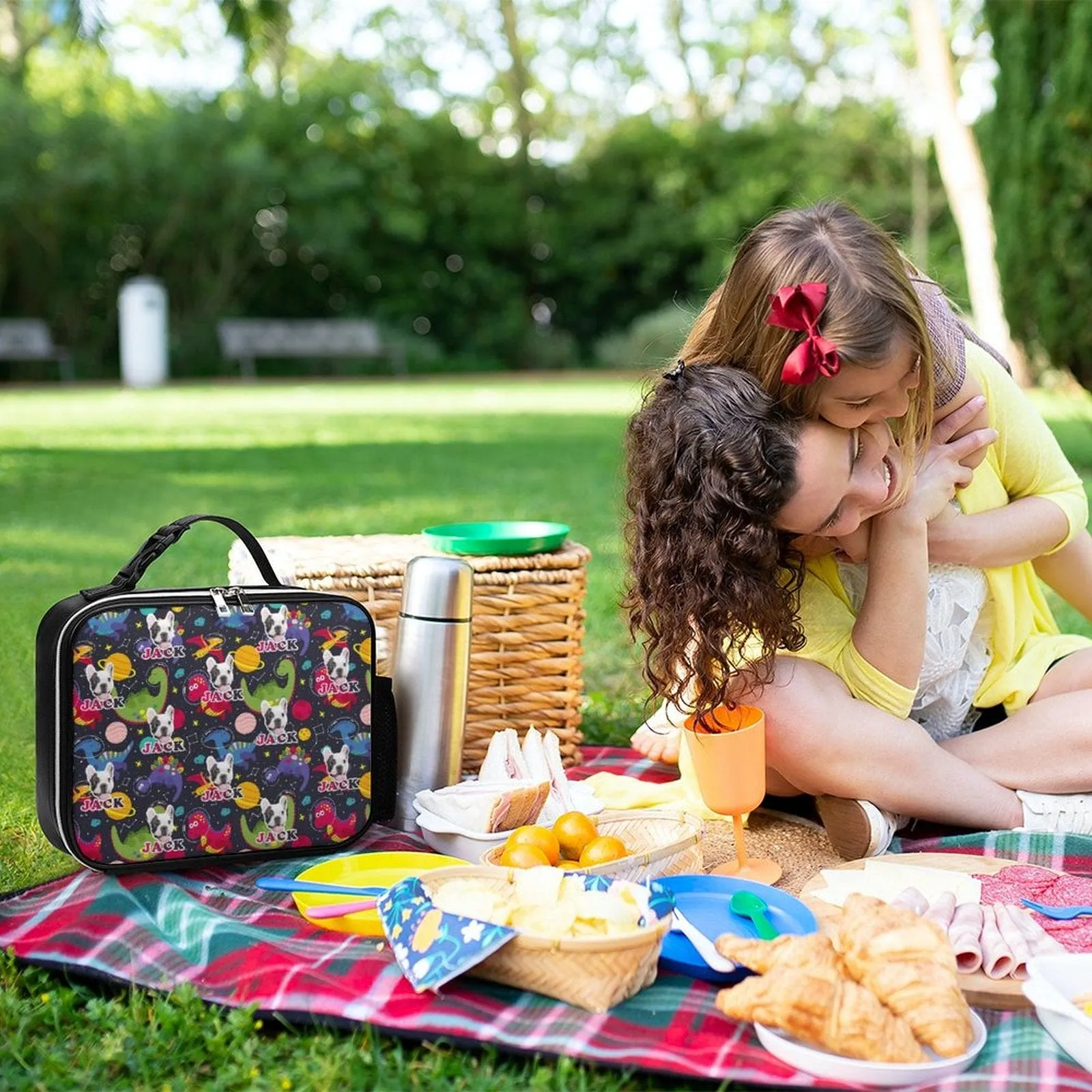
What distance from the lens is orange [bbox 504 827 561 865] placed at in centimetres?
201

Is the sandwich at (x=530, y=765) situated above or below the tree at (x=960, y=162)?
below

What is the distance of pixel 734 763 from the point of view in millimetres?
2088

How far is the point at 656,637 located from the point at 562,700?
1.92 feet

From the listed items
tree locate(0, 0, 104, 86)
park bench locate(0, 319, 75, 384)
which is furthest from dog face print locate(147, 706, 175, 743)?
tree locate(0, 0, 104, 86)

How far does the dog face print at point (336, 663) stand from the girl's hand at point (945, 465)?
0.91 m

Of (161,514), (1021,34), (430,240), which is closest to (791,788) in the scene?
(161,514)

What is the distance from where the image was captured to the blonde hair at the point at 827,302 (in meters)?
2.03

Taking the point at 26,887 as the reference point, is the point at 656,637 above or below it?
above

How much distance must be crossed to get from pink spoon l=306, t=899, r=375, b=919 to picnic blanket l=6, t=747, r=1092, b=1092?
0.02 meters

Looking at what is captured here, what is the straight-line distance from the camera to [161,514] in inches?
225

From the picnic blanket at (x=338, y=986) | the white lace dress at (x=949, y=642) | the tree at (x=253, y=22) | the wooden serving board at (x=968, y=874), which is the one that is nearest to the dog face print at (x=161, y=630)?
the picnic blanket at (x=338, y=986)

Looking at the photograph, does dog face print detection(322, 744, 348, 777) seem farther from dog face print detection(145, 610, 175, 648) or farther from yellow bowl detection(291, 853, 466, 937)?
dog face print detection(145, 610, 175, 648)

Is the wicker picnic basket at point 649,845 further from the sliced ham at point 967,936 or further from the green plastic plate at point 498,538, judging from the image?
the green plastic plate at point 498,538

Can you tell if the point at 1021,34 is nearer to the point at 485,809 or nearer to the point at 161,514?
the point at 161,514
